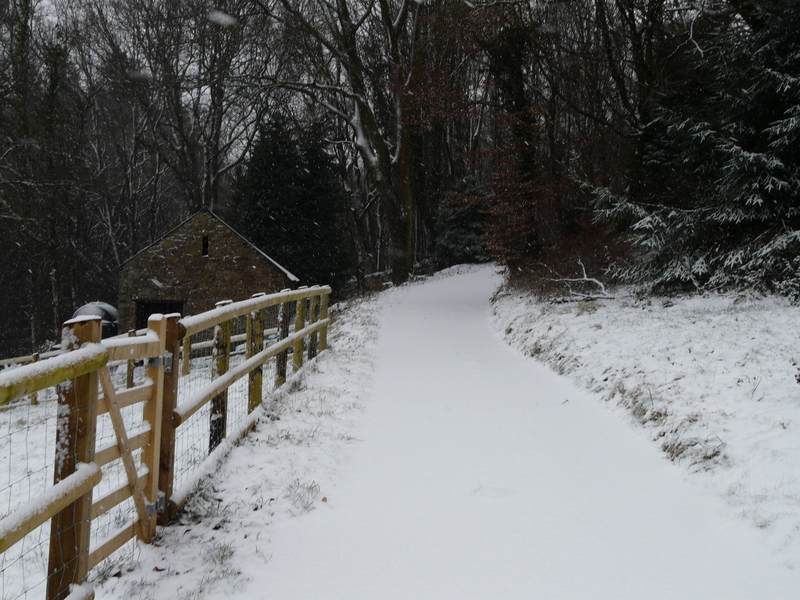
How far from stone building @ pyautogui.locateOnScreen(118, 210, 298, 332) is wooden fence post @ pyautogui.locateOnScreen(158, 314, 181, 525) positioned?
16.4 m

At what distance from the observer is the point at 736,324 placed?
24.0 feet

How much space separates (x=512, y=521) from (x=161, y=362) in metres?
2.51

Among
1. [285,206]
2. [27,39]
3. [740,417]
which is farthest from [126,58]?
[740,417]

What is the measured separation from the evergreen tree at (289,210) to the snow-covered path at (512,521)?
19456mm

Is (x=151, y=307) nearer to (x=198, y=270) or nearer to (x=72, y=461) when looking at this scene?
(x=198, y=270)

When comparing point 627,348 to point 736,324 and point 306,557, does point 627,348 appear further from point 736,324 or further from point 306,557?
point 306,557

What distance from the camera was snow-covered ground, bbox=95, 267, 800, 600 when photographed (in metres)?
2.87

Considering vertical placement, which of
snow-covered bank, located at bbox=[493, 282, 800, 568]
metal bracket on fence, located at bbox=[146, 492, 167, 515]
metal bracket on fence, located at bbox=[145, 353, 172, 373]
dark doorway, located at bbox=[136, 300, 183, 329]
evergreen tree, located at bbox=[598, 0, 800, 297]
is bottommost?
dark doorway, located at bbox=[136, 300, 183, 329]

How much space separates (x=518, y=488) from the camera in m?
3.95

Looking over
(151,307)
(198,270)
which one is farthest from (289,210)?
(151,307)

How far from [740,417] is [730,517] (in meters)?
1.34

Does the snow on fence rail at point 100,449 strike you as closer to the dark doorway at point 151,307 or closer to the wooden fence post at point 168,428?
the wooden fence post at point 168,428

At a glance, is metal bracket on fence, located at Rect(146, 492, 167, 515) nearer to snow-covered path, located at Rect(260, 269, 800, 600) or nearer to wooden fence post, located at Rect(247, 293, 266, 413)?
snow-covered path, located at Rect(260, 269, 800, 600)

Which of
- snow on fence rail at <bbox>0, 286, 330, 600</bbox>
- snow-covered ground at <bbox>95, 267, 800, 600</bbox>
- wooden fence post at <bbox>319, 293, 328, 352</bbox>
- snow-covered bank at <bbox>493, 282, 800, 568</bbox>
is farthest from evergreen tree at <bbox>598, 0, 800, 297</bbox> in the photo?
snow on fence rail at <bbox>0, 286, 330, 600</bbox>
